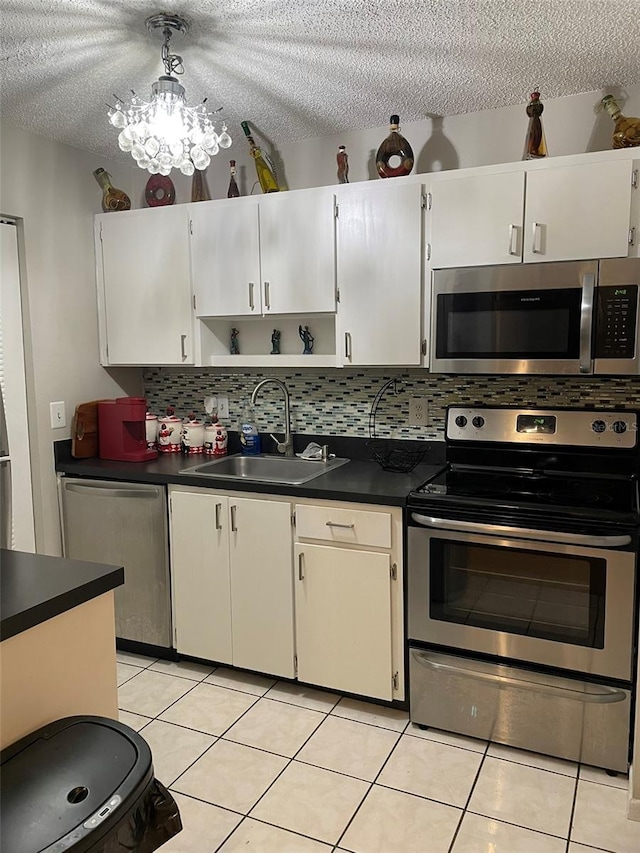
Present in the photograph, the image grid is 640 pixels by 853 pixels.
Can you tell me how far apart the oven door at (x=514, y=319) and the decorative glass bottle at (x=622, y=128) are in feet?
1.47

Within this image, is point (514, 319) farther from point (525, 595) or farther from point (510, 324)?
point (525, 595)

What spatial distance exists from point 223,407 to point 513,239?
1668 millimetres

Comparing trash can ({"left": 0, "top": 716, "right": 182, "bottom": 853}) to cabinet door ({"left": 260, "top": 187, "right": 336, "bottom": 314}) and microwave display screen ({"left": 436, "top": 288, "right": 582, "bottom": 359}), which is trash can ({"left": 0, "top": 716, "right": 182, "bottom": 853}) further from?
cabinet door ({"left": 260, "top": 187, "right": 336, "bottom": 314})

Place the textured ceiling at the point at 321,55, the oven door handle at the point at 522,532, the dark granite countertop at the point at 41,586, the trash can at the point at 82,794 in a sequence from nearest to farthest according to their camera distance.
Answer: the trash can at the point at 82,794
the dark granite countertop at the point at 41,586
the textured ceiling at the point at 321,55
the oven door handle at the point at 522,532

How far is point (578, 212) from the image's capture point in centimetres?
232

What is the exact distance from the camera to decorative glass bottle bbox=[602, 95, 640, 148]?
230 centimetres

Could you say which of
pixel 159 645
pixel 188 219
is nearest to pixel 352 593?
pixel 159 645

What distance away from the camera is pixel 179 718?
253 cm

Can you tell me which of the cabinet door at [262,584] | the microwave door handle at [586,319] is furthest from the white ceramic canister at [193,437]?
the microwave door handle at [586,319]

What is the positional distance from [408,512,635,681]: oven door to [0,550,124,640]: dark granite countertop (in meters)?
1.21

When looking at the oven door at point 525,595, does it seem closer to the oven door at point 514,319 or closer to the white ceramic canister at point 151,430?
the oven door at point 514,319

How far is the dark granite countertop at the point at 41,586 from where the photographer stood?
4.17ft

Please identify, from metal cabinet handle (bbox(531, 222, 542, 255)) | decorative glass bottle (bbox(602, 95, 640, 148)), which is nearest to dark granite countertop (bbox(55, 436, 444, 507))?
metal cabinet handle (bbox(531, 222, 542, 255))

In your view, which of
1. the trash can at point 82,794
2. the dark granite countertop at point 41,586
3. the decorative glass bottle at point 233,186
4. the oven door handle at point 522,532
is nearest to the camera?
the trash can at point 82,794
